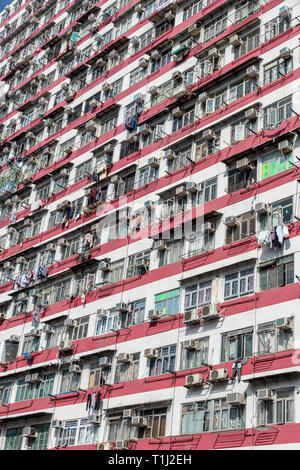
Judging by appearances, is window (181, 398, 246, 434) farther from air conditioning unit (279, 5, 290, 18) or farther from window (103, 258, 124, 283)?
air conditioning unit (279, 5, 290, 18)

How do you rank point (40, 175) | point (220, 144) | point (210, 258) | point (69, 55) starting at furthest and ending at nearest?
point (69, 55), point (40, 175), point (220, 144), point (210, 258)

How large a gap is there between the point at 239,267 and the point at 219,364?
11.2ft

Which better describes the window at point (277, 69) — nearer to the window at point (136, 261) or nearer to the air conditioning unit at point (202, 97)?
the air conditioning unit at point (202, 97)

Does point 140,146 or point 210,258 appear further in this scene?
point 140,146

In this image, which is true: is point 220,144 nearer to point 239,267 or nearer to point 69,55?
point 239,267

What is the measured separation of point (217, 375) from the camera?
21016mm

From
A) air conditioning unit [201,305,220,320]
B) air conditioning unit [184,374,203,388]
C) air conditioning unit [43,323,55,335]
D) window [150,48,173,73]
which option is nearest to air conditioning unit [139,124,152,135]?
window [150,48,173,73]

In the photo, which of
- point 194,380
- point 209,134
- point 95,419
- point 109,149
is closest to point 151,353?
point 194,380

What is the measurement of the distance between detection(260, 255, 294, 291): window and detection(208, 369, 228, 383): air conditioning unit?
299 centimetres

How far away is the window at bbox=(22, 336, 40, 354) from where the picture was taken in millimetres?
30450

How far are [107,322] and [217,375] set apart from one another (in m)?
7.10

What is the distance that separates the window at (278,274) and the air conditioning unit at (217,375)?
2993 millimetres

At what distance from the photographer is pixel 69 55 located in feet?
129

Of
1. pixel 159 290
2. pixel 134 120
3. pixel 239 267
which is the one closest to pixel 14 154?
pixel 134 120
